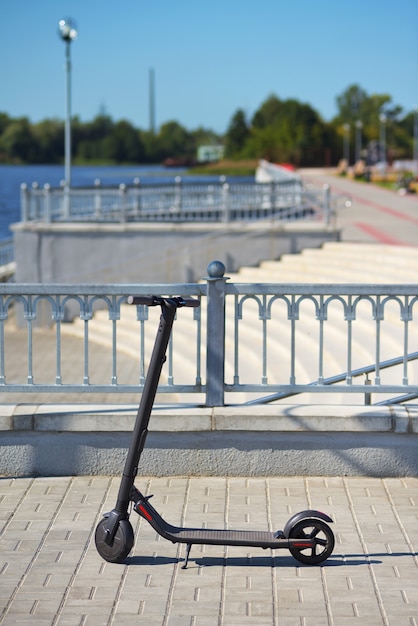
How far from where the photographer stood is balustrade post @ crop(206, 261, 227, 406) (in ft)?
23.4

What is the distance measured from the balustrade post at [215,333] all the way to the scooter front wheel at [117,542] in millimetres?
1765

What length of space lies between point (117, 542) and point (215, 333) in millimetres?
1932

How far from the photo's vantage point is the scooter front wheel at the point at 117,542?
565 cm

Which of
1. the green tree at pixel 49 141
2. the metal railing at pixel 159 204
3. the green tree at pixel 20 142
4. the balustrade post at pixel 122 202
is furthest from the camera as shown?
the green tree at pixel 49 141

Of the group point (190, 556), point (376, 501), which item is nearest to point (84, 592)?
point (190, 556)

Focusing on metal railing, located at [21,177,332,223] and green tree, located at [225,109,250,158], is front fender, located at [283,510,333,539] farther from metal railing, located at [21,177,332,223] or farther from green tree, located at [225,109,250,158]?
green tree, located at [225,109,250,158]

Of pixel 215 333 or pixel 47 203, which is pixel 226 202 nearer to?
pixel 47 203

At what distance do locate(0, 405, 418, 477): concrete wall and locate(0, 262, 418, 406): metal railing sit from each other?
0.19m

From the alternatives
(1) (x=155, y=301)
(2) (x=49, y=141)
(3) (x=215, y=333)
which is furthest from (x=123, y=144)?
(1) (x=155, y=301)

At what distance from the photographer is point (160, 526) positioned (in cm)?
568

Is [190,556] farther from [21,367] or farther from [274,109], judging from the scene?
[274,109]

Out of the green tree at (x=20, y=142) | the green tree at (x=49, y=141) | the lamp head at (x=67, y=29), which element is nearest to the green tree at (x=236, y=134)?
the green tree at (x=49, y=141)

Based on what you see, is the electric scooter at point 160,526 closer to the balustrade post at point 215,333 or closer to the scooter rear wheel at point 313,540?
the scooter rear wheel at point 313,540

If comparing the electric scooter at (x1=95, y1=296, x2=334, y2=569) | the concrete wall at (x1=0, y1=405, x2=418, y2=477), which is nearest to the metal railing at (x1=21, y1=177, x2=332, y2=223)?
the concrete wall at (x1=0, y1=405, x2=418, y2=477)
